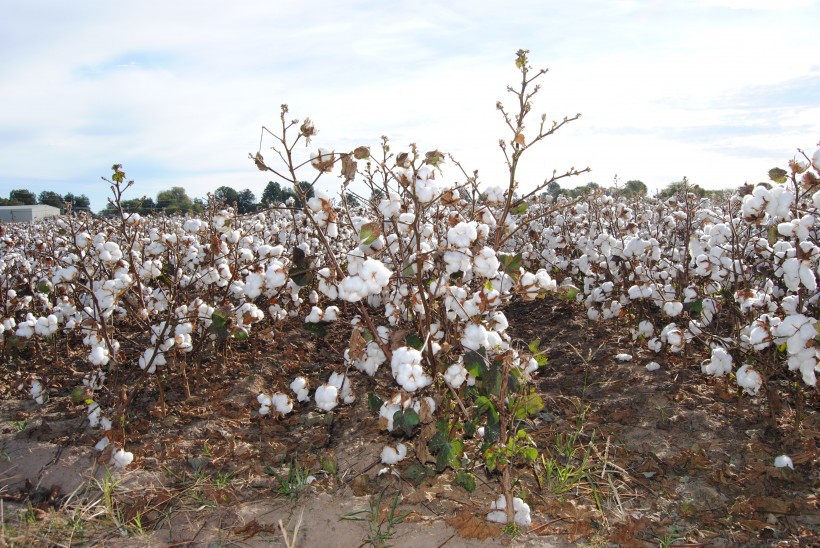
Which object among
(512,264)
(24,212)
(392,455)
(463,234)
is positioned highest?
(24,212)

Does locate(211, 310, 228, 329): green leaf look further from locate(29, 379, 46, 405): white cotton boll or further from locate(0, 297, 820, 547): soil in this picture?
locate(29, 379, 46, 405): white cotton boll

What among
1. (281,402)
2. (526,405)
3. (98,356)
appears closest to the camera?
(526,405)

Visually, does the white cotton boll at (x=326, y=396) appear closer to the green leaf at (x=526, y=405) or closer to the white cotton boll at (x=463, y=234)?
the green leaf at (x=526, y=405)

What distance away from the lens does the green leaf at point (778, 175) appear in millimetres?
3005

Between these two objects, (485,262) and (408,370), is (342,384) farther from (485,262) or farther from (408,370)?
(485,262)

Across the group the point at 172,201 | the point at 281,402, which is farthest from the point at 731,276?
the point at 172,201

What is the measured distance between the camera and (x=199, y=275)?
4586 mm

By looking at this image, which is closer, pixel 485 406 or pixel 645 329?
pixel 485 406

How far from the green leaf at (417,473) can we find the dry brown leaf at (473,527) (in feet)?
Answer: 0.93

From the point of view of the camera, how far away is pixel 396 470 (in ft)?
9.70

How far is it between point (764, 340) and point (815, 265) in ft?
2.29

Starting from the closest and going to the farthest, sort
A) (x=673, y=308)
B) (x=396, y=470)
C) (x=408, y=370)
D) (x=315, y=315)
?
1. (x=408, y=370)
2. (x=396, y=470)
3. (x=315, y=315)
4. (x=673, y=308)

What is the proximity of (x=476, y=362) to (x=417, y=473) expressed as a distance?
2.37 ft

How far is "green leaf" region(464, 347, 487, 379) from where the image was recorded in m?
2.47
